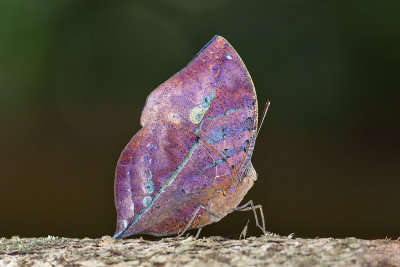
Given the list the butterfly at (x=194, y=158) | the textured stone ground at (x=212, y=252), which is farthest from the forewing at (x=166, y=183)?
the textured stone ground at (x=212, y=252)

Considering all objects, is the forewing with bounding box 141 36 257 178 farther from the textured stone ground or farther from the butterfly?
the textured stone ground

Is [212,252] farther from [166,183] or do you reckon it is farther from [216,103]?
[216,103]

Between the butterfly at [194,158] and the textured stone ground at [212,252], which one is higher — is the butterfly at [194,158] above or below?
above

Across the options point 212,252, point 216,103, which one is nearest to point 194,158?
point 216,103

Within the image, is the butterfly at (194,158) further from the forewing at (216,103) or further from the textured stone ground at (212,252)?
the textured stone ground at (212,252)

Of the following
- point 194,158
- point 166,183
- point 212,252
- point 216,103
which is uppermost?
point 216,103
